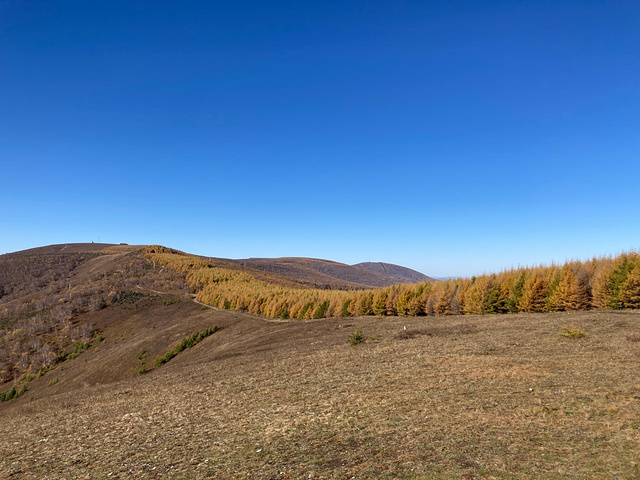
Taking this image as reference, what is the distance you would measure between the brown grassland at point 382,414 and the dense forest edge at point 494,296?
1565 millimetres

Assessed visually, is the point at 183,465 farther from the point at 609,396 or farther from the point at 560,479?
the point at 609,396

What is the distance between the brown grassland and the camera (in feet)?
23.1

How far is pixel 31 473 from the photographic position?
886 cm

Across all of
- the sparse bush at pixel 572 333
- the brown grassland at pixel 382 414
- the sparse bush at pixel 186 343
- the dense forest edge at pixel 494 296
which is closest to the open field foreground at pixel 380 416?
the brown grassland at pixel 382 414

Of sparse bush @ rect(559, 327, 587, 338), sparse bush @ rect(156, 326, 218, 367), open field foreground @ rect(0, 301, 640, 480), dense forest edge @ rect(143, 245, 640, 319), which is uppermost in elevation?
dense forest edge @ rect(143, 245, 640, 319)

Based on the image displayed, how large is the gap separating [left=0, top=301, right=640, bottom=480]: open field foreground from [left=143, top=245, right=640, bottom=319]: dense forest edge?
4193mm

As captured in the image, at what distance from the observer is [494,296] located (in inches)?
1091

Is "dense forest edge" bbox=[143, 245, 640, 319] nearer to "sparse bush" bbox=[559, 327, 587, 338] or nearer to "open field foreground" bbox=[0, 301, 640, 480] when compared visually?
"open field foreground" bbox=[0, 301, 640, 480]

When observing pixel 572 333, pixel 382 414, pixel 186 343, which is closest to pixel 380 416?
pixel 382 414

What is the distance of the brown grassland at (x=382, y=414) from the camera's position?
7.03 m

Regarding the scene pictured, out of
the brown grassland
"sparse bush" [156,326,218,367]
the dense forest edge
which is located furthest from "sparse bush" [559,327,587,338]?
"sparse bush" [156,326,218,367]

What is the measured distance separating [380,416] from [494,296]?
21496mm

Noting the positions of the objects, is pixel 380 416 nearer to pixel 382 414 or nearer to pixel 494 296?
pixel 382 414

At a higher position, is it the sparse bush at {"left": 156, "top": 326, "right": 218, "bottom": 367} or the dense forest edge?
the dense forest edge
